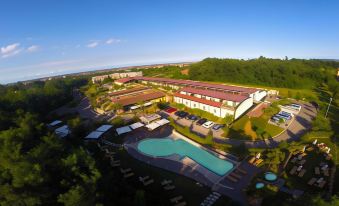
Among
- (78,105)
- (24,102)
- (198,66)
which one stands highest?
(198,66)

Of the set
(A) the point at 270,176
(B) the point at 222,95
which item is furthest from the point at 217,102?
(A) the point at 270,176

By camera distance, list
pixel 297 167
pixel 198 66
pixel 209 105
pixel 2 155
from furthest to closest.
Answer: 1. pixel 198 66
2. pixel 209 105
3. pixel 297 167
4. pixel 2 155

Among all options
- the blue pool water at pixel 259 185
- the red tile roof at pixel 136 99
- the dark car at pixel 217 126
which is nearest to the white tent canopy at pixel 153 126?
the dark car at pixel 217 126

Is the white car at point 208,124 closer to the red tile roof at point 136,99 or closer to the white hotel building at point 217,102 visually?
the white hotel building at point 217,102

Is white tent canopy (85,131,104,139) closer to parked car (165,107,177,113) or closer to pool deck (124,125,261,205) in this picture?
pool deck (124,125,261,205)

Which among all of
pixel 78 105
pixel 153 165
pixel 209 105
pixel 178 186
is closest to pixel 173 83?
pixel 209 105

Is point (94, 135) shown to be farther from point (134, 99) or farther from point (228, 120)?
point (228, 120)

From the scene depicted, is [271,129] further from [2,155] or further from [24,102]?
[24,102]
